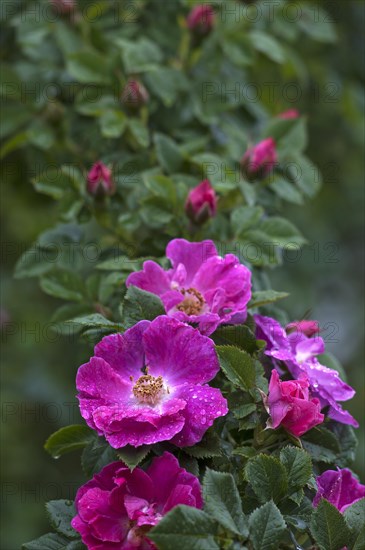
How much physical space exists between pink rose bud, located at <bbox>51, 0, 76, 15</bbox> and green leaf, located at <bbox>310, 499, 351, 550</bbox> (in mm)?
1291

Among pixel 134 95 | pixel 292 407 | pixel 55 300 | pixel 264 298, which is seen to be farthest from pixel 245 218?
pixel 55 300

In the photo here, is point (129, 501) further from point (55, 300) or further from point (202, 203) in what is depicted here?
point (55, 300)

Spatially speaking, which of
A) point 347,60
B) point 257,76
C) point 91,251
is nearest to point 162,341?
point 91,251

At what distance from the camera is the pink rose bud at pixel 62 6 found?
1.72 m

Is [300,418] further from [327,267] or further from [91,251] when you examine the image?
[327,267]

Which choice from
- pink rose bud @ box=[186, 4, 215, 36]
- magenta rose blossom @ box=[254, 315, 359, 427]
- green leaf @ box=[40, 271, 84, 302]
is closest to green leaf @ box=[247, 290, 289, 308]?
magenta rose blossom @ box=[254, 315, 359, 427]

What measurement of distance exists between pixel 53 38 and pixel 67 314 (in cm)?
78

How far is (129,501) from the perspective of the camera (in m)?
0.85

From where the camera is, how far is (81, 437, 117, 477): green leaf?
3.19 ft

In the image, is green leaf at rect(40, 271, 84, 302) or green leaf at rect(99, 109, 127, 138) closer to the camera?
green leaf at rect(40, 271, 84, 302)

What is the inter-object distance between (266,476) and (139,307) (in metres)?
0.27

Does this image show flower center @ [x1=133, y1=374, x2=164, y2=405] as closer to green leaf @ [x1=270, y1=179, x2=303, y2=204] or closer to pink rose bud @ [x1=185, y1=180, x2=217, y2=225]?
pink rose bud @ [x1=185, y1=180, x2=217, y2=225]

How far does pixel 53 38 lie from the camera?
179 cm

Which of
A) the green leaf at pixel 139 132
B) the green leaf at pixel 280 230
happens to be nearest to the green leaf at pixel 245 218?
the green leaf at pixel 280 230
